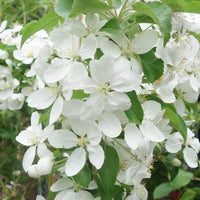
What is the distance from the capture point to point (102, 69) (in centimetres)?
56

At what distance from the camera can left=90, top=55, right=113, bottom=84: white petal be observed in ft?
Answer: 1.80

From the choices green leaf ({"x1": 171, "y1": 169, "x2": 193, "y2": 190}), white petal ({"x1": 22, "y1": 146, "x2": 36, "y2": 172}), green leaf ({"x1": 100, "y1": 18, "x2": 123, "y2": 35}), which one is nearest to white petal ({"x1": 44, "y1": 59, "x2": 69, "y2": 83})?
green leaf ({"x1": 100, "y1": 18, "x2": 123, "y2": 35})

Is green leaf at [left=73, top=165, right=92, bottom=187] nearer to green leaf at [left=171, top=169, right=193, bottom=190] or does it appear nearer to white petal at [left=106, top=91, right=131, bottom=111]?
white petal at [left=106, top=91, right=131, bottom=111]

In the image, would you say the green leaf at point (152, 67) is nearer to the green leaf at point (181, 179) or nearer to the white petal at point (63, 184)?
the white petal at point (63, 184)

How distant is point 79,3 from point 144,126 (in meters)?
0.28

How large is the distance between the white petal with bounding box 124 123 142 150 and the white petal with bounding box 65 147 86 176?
0.09 m

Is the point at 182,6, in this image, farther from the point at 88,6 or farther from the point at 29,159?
the point at 29,159

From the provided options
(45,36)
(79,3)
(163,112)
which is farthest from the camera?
(45,36)

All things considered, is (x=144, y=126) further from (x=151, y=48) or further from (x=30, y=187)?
(x=30, y=187)

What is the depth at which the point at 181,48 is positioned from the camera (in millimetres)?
628

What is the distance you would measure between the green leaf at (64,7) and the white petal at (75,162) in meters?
0.27

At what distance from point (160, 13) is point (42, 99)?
289mm

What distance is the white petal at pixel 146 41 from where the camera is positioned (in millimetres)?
617

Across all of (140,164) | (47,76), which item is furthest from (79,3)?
(140,164)
